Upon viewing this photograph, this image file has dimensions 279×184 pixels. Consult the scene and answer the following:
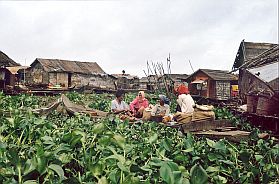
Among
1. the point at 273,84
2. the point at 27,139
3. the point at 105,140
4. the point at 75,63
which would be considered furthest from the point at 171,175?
the point at 75,63

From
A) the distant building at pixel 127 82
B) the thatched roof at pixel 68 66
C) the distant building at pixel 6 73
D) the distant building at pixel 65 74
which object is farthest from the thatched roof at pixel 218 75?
the distant building at pixel 6 73

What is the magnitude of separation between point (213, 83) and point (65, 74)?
48.0 feet

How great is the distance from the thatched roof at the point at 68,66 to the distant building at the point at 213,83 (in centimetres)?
1153

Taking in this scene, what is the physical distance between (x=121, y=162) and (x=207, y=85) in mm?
28276

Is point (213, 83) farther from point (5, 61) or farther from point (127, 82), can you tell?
point (5, 61)

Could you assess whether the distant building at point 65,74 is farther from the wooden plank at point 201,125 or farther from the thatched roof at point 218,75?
the wooden plank at point 201,125

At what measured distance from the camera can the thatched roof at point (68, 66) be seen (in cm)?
3397

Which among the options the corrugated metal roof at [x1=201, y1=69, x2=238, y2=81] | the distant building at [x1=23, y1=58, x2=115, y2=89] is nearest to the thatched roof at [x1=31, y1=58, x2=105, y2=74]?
the distant building at [x1=23, y1=58, x2=115, y2=89]

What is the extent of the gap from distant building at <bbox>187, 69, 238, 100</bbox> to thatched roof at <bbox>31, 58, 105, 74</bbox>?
37.8 ft

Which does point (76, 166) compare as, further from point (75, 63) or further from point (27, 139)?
point (75, 63)

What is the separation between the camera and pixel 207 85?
29375 millimetres

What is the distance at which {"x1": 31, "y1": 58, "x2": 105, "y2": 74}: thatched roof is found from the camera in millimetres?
33969

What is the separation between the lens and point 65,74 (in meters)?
34.5

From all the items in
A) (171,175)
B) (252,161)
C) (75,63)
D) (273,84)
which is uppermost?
(75,63)
